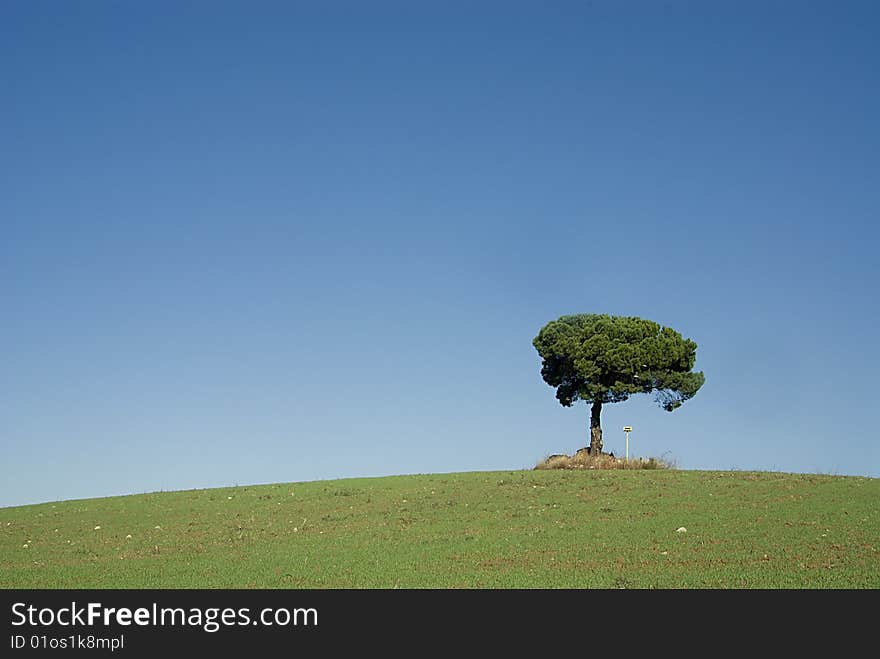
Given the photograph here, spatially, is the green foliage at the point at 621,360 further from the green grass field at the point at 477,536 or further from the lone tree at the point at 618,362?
the green grass field at the point at 477,536

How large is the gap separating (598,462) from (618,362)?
6.05 metres

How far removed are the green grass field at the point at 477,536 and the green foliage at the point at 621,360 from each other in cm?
1066

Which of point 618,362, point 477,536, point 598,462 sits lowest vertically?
point 477,536

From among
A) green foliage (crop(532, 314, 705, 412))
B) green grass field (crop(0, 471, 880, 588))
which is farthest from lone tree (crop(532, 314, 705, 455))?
green grass field (crop(0, 471, 880, 588))

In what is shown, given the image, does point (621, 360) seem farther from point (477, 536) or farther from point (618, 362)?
point (477, 536)

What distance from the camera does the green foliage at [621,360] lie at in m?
53.2

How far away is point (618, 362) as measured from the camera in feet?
173

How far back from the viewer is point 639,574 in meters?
19.8

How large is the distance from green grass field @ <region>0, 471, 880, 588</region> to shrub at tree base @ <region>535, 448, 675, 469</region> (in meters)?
6.18

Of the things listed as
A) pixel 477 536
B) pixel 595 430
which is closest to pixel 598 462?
pixel 595 430

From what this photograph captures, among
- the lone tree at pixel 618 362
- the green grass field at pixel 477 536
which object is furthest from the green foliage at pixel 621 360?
the green grass field at pixel 477 536

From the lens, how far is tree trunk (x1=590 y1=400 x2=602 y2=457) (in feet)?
174
